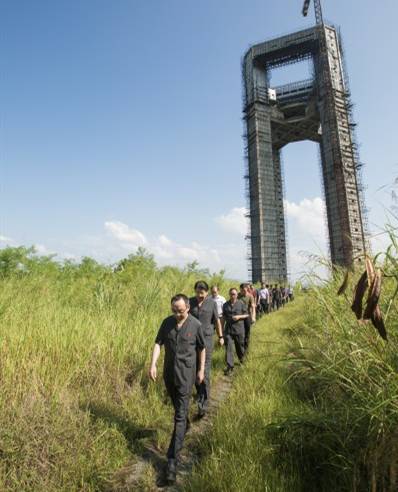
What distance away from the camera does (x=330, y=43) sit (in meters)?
46.5

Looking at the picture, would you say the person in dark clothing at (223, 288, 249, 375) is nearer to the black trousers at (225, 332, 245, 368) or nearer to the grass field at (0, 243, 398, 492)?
the black trousers at (225, 332, 245, 368)

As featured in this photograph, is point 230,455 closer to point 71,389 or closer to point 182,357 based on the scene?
point 182,357

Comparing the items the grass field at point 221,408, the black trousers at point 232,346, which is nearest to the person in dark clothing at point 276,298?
the black trousers at point 232,346

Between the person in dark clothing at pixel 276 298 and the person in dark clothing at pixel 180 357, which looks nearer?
the person in dark clothing at pixel 180 357

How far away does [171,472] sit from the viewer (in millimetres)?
3070

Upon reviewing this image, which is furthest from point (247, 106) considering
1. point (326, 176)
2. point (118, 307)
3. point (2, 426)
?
point (2, 426)

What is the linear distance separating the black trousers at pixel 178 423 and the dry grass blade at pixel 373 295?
286 centimetres

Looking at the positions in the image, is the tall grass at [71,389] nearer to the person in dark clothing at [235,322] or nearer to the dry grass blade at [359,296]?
the person in dark clothing at [235,322]

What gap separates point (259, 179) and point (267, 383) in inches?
1643

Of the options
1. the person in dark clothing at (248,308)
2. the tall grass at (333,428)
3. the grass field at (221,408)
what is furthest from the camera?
the person in dark clothing at (248,308)

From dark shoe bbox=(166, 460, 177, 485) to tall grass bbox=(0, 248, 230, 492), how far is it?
583 millimetres

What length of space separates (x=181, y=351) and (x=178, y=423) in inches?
29.1

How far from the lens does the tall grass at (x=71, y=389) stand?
10.1ft

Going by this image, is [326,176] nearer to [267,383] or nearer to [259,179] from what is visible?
[259,179]
